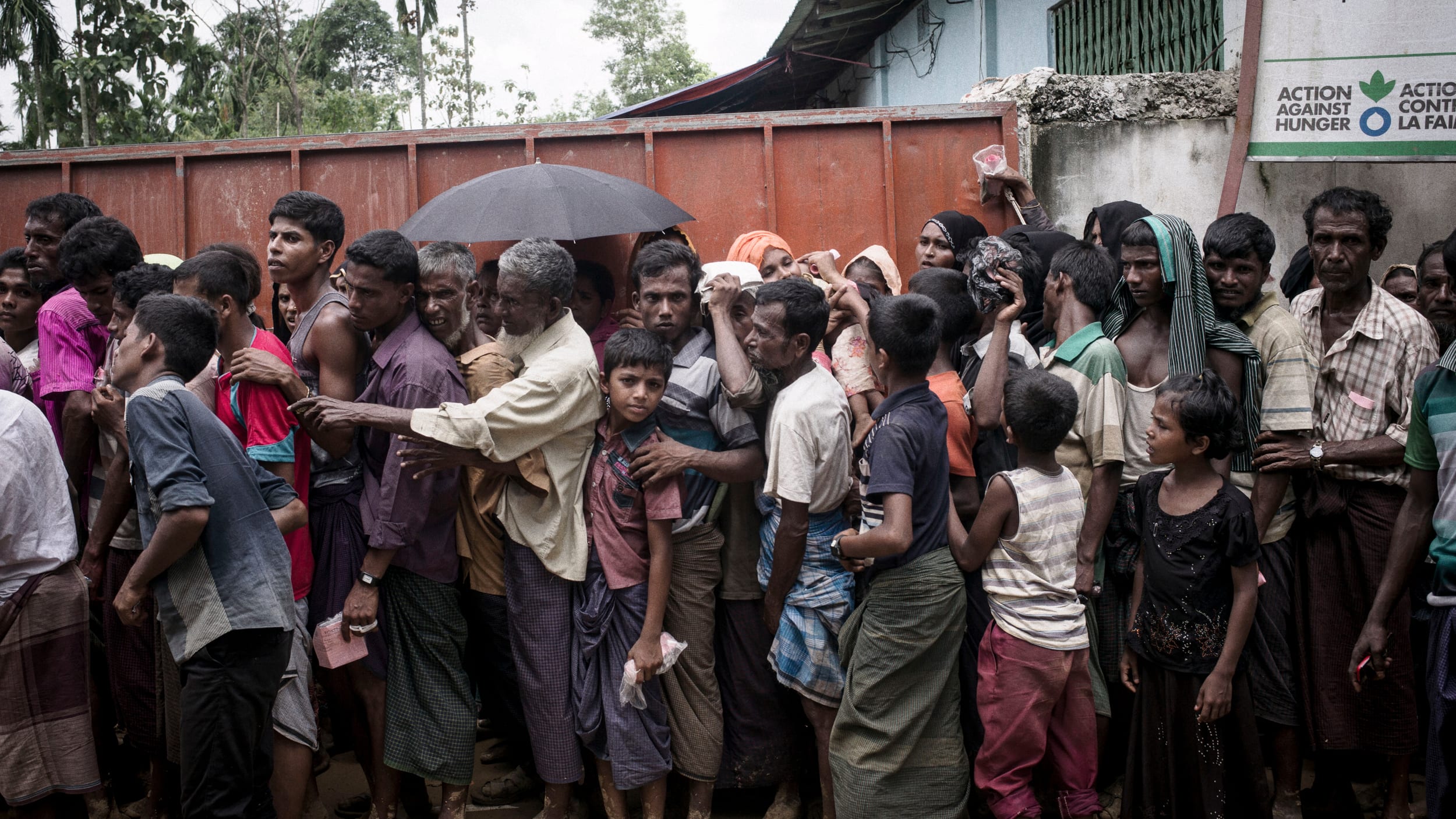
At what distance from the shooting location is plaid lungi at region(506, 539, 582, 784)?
3.51m

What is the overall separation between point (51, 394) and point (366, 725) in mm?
1945

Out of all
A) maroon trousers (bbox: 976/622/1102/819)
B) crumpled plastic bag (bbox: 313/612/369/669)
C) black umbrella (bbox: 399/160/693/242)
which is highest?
black umbrella (bbox: 399/160/693/242)

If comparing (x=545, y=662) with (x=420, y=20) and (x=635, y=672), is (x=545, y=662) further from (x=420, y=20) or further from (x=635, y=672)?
(x=420, y=20)

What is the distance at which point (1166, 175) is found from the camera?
580cm

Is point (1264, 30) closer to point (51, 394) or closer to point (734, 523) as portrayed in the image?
point (734, 523)

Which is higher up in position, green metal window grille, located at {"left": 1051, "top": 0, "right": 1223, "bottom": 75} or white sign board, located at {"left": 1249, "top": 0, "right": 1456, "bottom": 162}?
green metal window grille, located at {"left": 1051, "top": 0, "right": 1223, "bottom": 75}

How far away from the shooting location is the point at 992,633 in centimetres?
332

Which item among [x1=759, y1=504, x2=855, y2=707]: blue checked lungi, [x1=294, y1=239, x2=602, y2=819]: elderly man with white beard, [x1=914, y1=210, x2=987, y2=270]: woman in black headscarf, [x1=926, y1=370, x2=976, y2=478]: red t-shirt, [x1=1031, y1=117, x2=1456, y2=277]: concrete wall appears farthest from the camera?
[x1=1031, y1=117, x2=1456, y2=277]: concrete wall

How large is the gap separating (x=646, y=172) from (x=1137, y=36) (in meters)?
4.27

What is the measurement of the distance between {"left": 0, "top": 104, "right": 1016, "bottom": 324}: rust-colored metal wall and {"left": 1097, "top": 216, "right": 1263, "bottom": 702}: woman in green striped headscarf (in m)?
2.10

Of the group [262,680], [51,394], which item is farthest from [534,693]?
[51,394]

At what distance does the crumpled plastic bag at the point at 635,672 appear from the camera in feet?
11.2

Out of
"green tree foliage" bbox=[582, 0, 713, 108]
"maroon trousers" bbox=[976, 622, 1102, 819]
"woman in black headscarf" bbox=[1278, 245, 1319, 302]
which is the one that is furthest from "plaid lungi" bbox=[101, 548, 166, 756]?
"green tree foliage" bbox=[582, 0, 713, 108]

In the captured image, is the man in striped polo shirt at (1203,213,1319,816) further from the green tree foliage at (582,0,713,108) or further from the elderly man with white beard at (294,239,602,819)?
the green tree foliage at (582,0,713,108)
